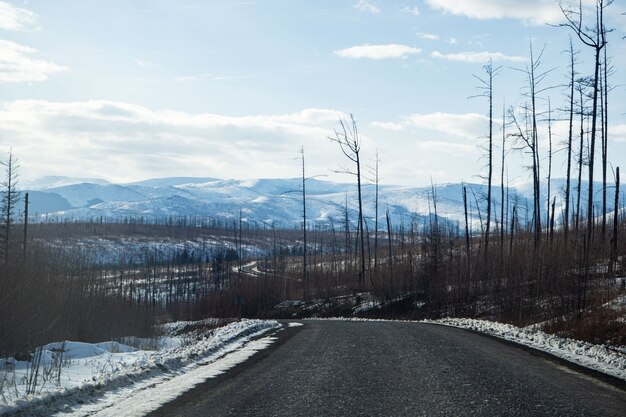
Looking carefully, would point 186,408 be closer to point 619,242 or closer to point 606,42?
point 606,42

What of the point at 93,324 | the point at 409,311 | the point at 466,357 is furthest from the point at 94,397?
the point at 409,311

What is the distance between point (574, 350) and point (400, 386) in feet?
21.6

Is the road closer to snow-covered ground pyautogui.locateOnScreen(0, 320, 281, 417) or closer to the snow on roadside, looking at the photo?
snow-covered ground pyautogui.locateOnScreen(0, 320, 281, 417)

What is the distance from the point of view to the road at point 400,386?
7.51 meters

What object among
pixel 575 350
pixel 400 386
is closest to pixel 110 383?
pixel 400 386

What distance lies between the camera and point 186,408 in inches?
296

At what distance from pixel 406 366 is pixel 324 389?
9.08 ft

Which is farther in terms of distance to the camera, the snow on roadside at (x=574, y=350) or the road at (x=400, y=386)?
the snow on roadside at (x=574, y=350)

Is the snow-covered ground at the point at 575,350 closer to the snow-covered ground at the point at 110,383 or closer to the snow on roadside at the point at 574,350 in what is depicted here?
the snow on roadside at the point at 574,350

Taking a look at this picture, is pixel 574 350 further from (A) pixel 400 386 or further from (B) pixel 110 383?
(B) pixel 110 383

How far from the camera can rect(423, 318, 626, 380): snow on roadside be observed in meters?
11.2

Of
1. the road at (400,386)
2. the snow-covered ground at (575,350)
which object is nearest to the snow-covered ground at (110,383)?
the road at (400,386)

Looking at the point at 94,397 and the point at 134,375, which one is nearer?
the point at 94,397

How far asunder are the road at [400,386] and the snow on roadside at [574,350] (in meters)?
0.70
